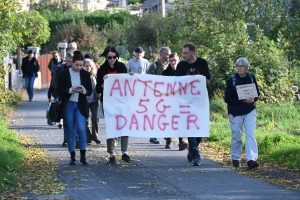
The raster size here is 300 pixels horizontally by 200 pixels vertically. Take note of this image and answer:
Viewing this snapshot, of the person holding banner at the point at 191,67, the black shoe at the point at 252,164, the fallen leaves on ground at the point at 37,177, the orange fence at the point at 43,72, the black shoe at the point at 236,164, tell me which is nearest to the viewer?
the fallen leaves on ground at the point at 37,177

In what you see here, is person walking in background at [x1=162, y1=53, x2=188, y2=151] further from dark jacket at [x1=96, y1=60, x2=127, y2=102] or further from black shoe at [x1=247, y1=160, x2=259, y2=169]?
black shoe at [x1=247, y1=160, x2=259, y2=169]

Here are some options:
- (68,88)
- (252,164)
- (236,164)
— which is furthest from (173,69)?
(252,164)

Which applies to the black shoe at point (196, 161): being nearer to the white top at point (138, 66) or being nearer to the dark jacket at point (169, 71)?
the dark jacket at point (169, 71)

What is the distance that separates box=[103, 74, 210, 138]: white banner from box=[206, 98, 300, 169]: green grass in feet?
5.00

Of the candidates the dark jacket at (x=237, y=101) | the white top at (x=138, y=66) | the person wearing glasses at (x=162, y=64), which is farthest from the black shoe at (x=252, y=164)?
the white top at (x=138, y=66)

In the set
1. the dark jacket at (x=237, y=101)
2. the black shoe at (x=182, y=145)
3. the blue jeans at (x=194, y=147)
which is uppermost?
the dark jacket at (x=237, y=101)

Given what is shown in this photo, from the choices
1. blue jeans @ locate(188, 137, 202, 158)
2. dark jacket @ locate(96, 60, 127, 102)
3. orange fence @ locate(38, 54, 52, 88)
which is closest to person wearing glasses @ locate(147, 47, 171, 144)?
dark jacket @ locate(96, 60, 127, 102)

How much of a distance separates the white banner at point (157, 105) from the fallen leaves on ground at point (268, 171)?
902mm

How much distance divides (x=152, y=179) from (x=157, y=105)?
2.15 meters

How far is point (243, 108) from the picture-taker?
12.1 metres

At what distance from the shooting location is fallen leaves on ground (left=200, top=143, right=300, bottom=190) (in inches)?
428

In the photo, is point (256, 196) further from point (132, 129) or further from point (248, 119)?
point (132, 129)

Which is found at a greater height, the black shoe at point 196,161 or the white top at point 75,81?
the white top at point 75,81

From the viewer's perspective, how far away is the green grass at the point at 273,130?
1323 centimetres
